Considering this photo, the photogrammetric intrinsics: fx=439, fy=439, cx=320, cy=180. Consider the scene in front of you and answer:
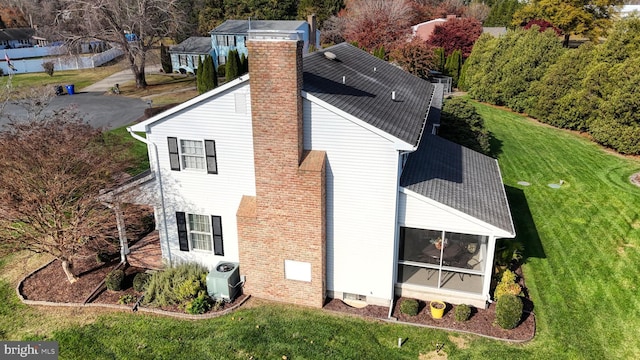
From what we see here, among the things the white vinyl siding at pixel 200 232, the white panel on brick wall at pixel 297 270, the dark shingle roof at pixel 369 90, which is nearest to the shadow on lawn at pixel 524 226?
the dark shingle roof at pixel 369 90

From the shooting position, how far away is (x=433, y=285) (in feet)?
52.0

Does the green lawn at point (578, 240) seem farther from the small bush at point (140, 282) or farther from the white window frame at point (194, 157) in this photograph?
the small bush at point (140, 282)

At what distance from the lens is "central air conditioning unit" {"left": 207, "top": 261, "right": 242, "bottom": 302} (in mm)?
15422

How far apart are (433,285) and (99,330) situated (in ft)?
37.8

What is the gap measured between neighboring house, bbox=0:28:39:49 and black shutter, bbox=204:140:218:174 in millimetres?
91835

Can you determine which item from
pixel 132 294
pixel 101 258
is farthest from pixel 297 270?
pixel 101 258

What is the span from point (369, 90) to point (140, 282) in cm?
1174

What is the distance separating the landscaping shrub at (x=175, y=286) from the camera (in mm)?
15562

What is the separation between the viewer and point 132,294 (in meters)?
16.2

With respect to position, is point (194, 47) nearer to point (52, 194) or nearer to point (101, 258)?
point (101, 258)

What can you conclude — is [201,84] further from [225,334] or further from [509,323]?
[509,323]

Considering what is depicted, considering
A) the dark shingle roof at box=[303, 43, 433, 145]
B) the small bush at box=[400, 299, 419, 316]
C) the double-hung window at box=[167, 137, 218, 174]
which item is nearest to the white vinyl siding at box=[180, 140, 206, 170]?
the double-hung window at box=[167, 137, 218, 174]

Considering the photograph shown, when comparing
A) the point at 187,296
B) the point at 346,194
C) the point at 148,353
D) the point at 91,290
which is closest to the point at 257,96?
the point at 346,194

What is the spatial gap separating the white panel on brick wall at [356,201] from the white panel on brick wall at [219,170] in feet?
7.82
